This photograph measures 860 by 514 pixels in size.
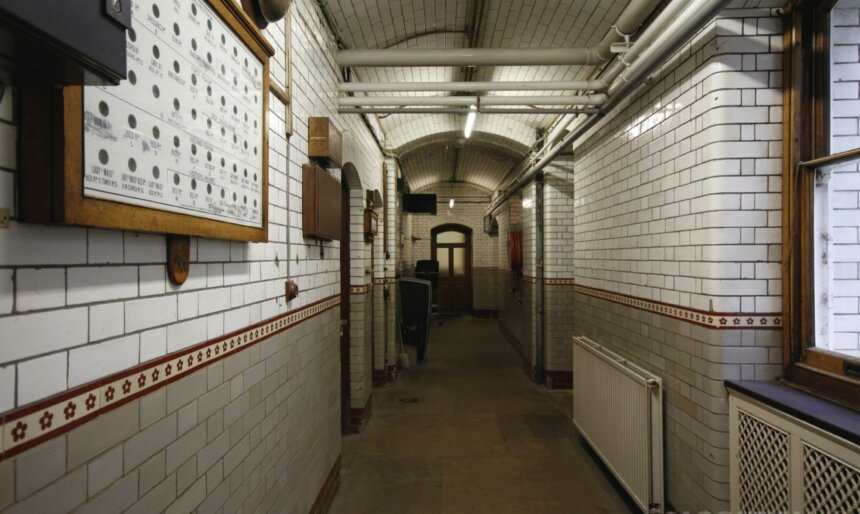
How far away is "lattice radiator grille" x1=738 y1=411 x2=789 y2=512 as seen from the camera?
1918 mm

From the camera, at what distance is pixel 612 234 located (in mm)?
3619

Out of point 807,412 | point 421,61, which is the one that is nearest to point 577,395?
point 807,412

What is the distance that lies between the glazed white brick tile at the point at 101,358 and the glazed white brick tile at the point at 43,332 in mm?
31

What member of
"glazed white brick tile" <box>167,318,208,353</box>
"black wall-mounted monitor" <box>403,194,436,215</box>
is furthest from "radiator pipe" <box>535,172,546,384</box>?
"glazed white brick tile" <box>167,318,208,353</box>

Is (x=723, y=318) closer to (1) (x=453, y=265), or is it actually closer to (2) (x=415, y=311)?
(2) (x=415, y=311)

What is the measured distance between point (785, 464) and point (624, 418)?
1160 millimetres

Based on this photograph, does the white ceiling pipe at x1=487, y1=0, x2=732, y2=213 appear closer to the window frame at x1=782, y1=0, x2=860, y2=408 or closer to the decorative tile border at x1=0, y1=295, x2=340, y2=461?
the window frame at x1=782, y1=0, x2=860, y2=408

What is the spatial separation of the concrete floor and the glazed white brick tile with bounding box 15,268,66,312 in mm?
2674

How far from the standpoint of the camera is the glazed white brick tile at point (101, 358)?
96 cm

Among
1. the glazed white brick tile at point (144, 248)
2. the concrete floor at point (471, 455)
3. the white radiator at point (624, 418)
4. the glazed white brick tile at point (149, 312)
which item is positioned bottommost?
the concrete floor at point (471, 455)

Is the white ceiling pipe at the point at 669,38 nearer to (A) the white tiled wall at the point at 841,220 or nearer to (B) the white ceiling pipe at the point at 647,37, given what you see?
(B) the white ceiling pipe at the point at 647,37

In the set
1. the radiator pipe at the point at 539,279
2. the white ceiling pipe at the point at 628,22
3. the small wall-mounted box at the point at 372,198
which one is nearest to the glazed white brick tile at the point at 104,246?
the white ceiling pipe at the point at 628,22

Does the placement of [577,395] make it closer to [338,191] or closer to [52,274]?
[338,191]

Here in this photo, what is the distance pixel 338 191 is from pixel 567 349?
4.05 metres
